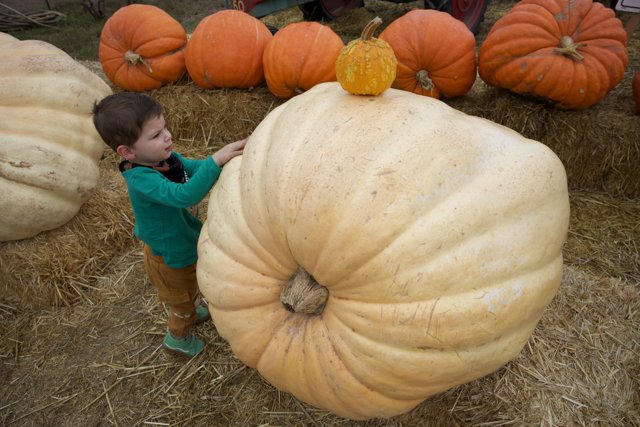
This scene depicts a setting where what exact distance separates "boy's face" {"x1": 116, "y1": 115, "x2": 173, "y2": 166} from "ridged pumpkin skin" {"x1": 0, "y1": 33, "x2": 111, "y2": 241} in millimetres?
1124

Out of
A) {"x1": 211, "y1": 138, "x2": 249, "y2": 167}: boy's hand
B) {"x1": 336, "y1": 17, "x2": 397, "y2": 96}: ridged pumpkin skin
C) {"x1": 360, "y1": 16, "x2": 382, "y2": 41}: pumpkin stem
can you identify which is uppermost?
{"x1": 360, "y1": 16, "x2": 382, "y2": 41}: pumpkin stem

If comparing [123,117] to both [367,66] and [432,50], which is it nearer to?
[367,66]

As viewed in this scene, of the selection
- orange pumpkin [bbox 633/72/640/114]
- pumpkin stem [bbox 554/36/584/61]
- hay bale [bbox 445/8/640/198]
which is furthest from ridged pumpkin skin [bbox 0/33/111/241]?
orange pumpkin [bbox 633/72/640/114]

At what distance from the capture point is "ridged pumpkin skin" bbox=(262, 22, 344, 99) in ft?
11.2

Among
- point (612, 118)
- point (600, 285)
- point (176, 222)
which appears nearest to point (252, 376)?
point (176, 222)

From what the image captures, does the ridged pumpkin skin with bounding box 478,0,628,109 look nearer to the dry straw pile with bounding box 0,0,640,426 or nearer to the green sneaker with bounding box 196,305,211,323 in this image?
the dry straw pile with bounding box 0,0,640,426

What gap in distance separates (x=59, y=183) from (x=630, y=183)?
4393 mm

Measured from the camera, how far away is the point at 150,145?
1.75m

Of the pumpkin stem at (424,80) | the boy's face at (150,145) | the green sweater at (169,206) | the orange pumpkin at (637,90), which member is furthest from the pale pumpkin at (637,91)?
the boy's face at (150,145)

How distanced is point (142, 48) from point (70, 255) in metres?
2.14

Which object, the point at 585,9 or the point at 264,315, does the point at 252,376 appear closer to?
the point at 264,315

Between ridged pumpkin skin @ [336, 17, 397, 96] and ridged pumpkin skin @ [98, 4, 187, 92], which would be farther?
ridged pumpkin skin @ [98, 4, 187, 92]

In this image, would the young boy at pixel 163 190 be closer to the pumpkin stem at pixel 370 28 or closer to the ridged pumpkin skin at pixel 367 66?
the ridged pumpkin skin at pixel 367 66

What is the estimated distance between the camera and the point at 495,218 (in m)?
1.20
